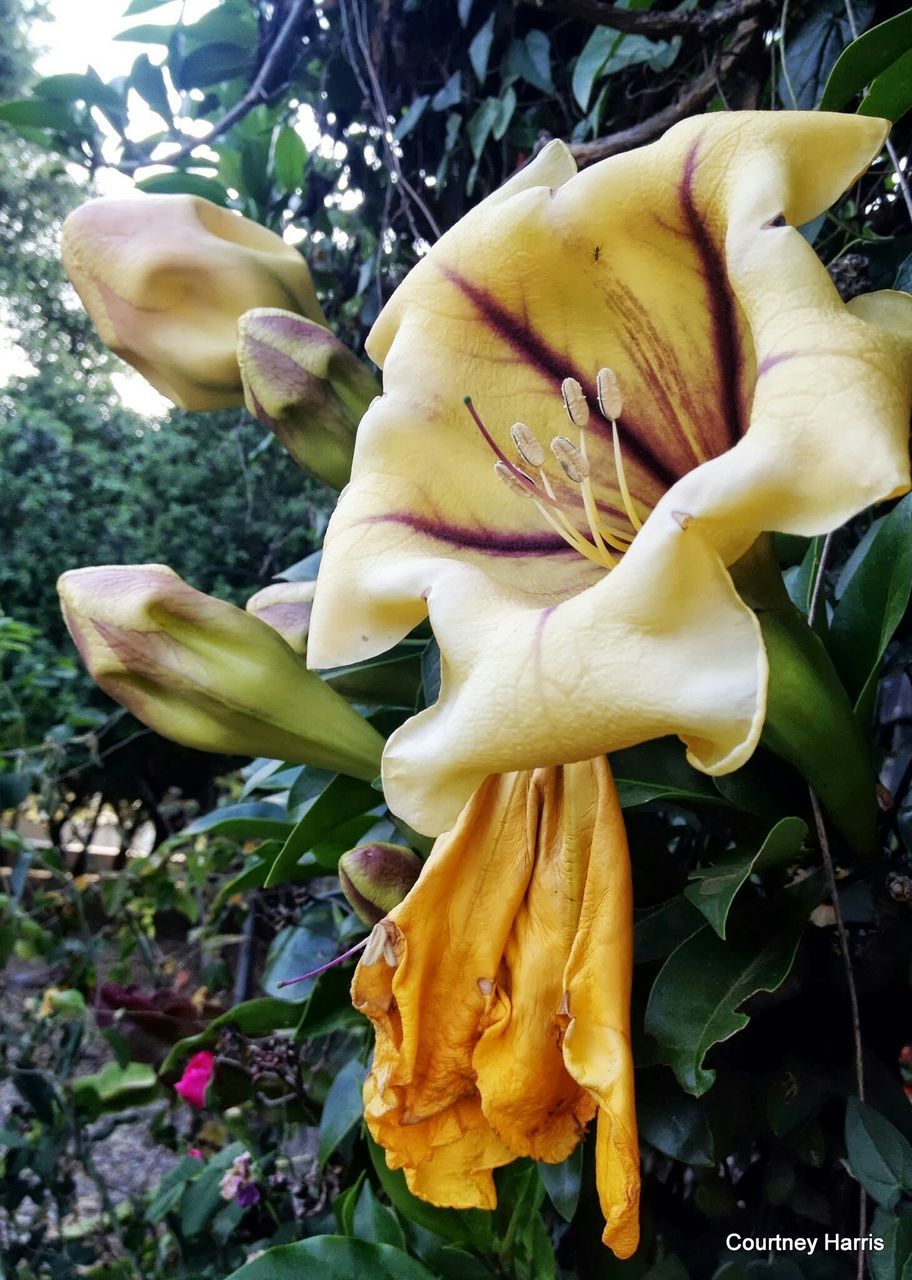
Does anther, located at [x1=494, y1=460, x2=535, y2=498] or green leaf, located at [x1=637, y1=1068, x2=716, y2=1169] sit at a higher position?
anther, located at [x1=494, y1=460, x2=535, y2=498]

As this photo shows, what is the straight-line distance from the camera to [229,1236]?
981 millimetres

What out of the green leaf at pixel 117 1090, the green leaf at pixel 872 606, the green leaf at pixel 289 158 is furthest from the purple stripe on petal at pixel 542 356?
the green leaf at pixel 117 1090

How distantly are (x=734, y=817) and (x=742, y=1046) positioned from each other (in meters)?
0.12

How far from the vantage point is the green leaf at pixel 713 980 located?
1.28 ft

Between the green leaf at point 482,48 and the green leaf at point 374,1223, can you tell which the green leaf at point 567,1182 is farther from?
the green leaf at point 482,48

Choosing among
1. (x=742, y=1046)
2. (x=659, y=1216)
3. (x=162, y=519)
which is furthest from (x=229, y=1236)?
(x=162, y=519)

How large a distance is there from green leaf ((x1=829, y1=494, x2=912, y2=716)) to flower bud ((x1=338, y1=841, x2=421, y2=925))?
0.82 ft

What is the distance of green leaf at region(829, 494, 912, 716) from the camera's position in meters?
0.43

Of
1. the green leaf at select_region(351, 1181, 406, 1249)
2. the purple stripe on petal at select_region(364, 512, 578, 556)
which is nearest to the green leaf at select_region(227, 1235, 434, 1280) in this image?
the green leaf at select_region(351, 1181, 406, 1249)

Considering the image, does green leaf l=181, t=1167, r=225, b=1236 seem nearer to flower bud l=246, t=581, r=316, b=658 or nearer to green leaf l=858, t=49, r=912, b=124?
flower bud l=246, t=581, r=316, b=658

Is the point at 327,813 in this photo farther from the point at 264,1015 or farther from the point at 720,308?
the point at 720,308

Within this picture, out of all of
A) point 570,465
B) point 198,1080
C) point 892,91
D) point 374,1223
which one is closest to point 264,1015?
point 374,1223

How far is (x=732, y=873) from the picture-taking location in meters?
0.41

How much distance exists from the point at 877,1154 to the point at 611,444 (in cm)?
35
